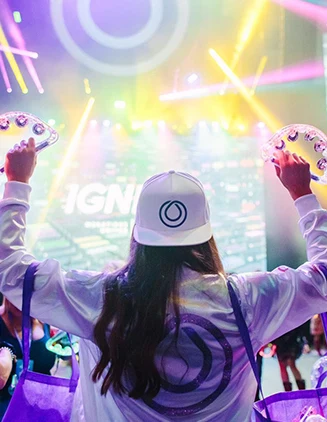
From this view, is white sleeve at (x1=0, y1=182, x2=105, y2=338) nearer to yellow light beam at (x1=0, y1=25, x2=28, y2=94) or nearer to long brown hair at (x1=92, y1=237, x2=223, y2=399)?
long brown hair at (x1=92, y1=237, x2=223, y2=399)

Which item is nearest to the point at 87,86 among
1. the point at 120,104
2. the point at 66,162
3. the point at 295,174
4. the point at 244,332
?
the point at 120,104

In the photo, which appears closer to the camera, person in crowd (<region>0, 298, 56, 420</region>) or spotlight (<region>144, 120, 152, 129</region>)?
person in crowd (<region>0, 298, 56, 420</region>)

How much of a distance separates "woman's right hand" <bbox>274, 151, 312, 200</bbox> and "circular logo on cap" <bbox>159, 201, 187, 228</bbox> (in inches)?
10.2

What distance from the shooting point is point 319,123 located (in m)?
3.79

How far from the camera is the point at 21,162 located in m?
0.86

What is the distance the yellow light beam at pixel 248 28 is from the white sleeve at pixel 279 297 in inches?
125

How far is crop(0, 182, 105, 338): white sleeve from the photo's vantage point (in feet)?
2.38

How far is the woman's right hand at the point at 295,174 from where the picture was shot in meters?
0.88

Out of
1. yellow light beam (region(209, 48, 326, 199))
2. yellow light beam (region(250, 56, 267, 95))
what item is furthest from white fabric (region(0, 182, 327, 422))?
yellow light beam (region(250, 56, 267, 95))

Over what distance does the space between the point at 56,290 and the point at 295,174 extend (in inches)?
21.0

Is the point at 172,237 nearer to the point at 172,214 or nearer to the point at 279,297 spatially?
the point at 172,214

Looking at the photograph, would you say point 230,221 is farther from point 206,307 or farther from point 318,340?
point 206,307

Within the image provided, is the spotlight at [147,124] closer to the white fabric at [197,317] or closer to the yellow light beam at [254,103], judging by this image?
the yellow light beam at [254,103]

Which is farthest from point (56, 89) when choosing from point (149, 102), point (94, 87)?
point (149, 102)
